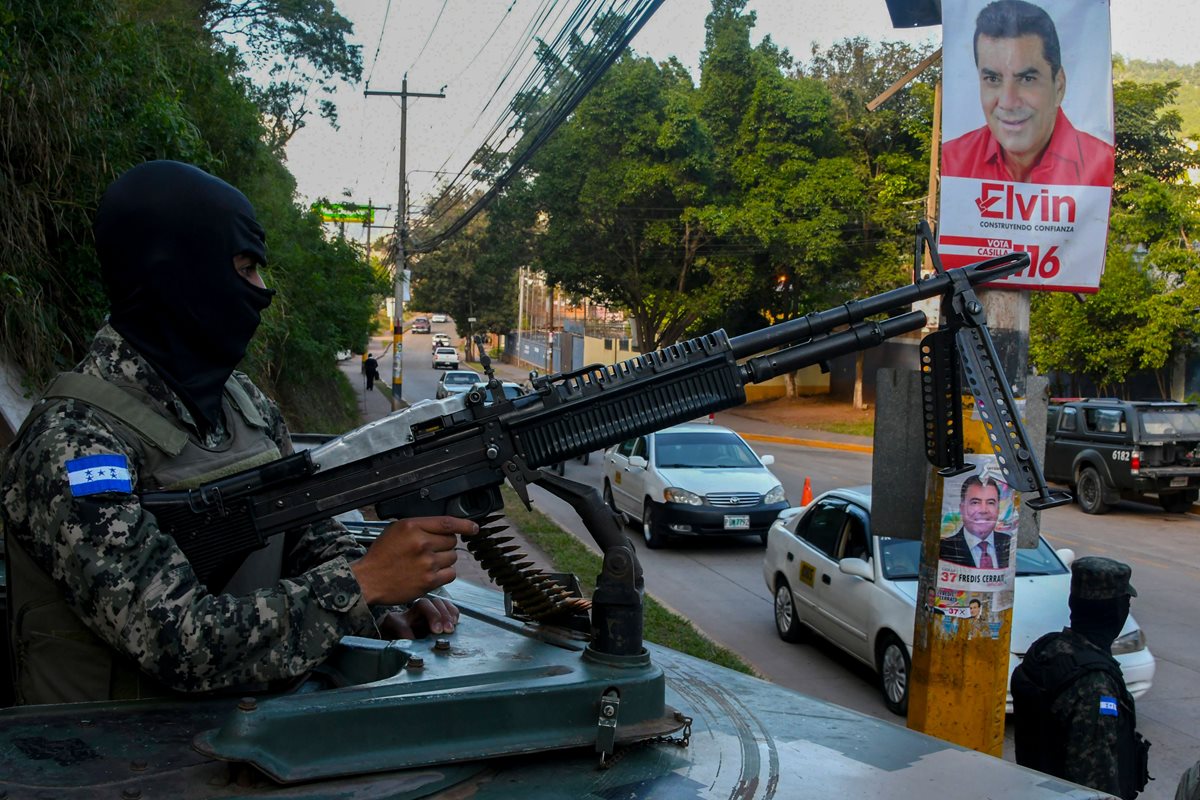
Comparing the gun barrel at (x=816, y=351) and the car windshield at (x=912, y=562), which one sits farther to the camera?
the car windshield at (x=912, y=562)

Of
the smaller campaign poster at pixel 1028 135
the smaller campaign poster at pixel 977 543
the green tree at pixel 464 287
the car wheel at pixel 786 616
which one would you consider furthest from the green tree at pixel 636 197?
the green tree at pixel 464 287

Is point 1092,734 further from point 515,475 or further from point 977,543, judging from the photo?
point 515,475

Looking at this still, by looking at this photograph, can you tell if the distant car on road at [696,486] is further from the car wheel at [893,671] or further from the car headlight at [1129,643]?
the car headlight at [1129,643]

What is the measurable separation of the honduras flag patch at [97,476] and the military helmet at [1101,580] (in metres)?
3.53

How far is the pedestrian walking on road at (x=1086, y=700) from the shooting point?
3.80 meters

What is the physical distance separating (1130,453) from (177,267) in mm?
17297

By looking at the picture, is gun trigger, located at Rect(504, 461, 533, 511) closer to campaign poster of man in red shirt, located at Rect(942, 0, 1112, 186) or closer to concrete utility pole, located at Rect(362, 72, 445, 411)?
campaign poster of man in red shirt, located at Rect(942, 0, 1112, 186)

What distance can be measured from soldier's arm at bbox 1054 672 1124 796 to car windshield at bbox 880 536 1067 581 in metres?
3.82

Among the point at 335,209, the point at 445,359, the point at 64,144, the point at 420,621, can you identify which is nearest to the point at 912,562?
the point at 420,621

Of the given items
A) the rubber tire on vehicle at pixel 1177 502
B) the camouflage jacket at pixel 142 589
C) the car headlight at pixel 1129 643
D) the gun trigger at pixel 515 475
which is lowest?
the rubber tire on vehicle at pixel 1177 502

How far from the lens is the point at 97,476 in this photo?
184 cm

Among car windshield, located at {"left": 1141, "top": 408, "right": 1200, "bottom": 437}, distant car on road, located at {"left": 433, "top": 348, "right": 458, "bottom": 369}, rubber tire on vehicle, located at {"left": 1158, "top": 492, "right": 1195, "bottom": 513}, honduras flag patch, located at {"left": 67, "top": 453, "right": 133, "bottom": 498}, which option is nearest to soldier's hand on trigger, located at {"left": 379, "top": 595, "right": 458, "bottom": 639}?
honduras flag patch, located at {"left": 67, "top": 453, "right": 133, "bottom": 498}

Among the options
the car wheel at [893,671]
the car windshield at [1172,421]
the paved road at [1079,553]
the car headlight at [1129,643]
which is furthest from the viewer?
the car windshield at [1172,421]

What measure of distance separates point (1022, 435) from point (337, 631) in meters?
1.68
